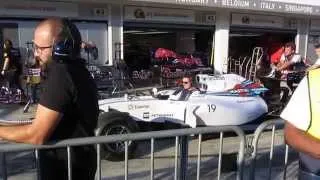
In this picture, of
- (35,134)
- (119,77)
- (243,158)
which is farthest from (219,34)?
(35,134)

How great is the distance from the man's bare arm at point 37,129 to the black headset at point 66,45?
29cm

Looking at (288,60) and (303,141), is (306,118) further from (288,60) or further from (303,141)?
(288,60)

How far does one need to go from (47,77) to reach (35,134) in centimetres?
32

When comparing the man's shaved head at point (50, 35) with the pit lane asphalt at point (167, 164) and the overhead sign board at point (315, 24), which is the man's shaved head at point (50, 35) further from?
the overhead sign board at point (315, 24)

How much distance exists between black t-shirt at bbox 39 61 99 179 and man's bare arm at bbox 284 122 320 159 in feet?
3.70

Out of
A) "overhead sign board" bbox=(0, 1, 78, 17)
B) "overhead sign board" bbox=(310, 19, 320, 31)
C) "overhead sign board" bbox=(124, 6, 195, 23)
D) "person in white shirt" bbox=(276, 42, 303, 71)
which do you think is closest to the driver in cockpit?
"person in white shirt" bbox=(276, 42, 303, 71)

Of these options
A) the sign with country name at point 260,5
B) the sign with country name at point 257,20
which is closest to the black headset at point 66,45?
the sign with country name at point 260,5

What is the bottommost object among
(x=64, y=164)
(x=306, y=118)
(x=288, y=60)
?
(x=64, y=164)

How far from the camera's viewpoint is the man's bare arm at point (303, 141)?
2.48m

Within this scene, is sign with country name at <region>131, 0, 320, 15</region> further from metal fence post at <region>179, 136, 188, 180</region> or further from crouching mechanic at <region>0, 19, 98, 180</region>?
crouching mechanic at <region>0, 19, 98, 180</region>

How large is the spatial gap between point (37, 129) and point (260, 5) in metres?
17.4

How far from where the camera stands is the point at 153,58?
17.6 metres

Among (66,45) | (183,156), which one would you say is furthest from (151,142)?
(66,45)

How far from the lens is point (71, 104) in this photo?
110 inches
